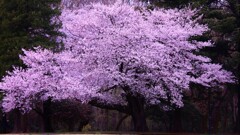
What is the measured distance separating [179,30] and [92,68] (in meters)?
4.50

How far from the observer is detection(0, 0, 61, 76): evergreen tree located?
21.4 meters

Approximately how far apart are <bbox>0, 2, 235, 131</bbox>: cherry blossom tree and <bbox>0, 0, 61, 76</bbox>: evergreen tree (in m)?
0.70

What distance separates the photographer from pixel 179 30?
19516 mm

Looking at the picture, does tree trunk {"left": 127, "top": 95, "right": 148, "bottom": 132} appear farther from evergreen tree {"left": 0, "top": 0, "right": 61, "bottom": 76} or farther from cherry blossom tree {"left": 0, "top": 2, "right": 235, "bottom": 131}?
evergreen tree {"left": 0, "top": 0, "right": 61, "bottom": 76}

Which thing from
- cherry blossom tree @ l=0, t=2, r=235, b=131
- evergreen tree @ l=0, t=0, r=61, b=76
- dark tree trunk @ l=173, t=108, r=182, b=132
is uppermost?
evergreen tree @ l=0, t=0, r=61, b=76

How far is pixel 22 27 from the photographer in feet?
73.2

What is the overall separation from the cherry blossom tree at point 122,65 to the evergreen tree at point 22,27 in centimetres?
70

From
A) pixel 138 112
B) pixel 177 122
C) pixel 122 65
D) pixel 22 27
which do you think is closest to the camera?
pixel 122 65

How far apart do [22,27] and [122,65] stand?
6668mm

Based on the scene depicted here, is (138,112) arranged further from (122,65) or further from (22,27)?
(22,27)

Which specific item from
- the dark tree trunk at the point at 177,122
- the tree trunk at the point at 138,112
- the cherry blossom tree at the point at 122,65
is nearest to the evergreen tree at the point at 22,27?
the cherry blossom tree at the point at 122,65

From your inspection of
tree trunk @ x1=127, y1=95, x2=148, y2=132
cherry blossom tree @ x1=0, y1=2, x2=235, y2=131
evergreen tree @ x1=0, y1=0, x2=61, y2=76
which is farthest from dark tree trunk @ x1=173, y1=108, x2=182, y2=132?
evergreen tree @ x1=0, y1=0, x2=61, y2=76

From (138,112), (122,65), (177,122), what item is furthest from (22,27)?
(177,122)

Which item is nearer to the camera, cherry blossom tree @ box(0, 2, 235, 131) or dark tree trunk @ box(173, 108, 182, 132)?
cherry blossom tree @ box(0, 2, 235, 131)
